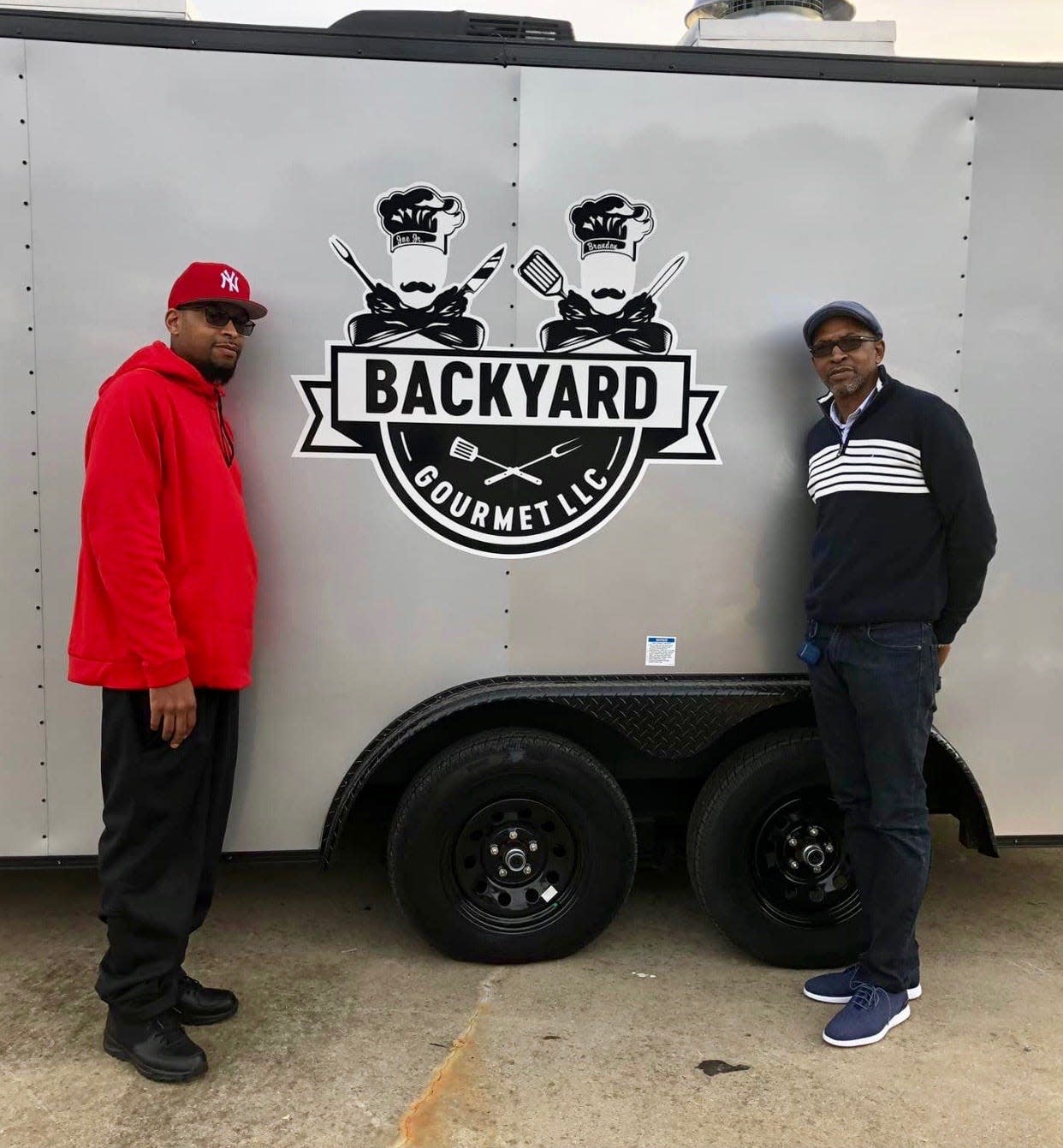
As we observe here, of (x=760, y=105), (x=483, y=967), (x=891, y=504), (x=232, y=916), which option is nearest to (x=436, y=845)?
(x=483, y=967)

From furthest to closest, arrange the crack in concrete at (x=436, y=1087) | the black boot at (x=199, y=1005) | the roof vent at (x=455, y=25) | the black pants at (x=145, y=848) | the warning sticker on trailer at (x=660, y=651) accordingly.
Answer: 1. the warning sticker on trailer at (x=660, y=651)
2. the roof vent at (x=455, y=25)
3. the black boot at (x=199, y=1005)
4. the black pants at (x=145, y=848)
5. the crack in concrete at (x=436, y=1087)

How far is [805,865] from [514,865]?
964mm

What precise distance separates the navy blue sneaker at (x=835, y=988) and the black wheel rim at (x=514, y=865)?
0.79 m

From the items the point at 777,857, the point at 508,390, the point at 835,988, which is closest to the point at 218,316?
the point at 508,390

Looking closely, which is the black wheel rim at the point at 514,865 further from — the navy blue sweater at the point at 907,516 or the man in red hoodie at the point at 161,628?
the navy blue sweater at the point at 907,516

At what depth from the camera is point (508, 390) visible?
9.43 feet

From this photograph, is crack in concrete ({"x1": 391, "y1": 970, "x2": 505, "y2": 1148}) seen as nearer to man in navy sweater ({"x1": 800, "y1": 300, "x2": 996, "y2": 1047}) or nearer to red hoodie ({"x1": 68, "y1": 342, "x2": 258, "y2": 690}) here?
man in navy sweater ({"x1": 800, "y1": 300, "x2": 996, "y2": 1047})

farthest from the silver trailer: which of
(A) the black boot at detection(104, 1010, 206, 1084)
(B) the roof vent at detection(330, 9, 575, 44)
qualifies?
(A) the black boot at detection(104, 1010, 206, 1084)

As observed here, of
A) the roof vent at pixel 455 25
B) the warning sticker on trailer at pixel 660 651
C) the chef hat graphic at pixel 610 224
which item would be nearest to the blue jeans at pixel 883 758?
the warning sticker on trailer at pixel 660 651

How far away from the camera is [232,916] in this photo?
3.40 meters

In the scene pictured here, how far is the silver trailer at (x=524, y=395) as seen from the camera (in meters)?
2.72

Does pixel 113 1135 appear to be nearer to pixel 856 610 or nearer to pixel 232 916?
pixel 232 916

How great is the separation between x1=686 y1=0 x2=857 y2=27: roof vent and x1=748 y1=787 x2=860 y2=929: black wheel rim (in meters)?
2.54

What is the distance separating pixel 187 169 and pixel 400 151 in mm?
612
